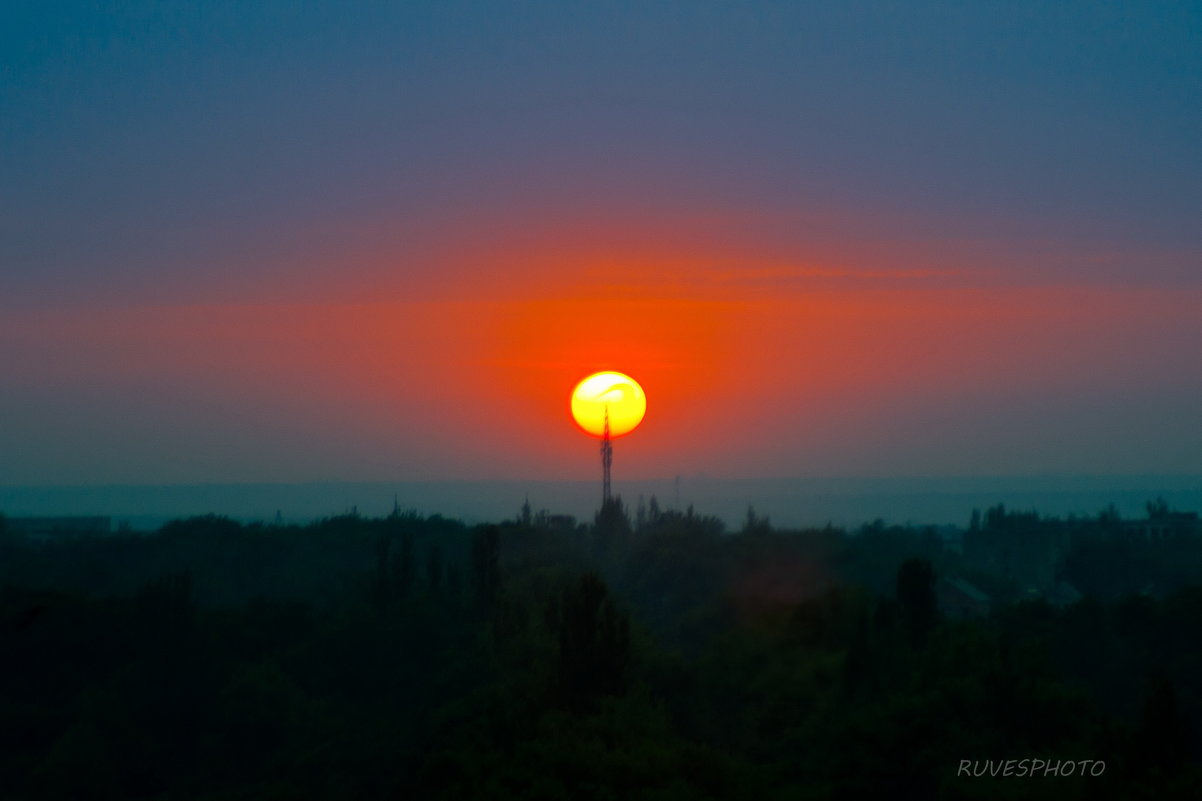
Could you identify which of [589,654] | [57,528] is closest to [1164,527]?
[589,654]

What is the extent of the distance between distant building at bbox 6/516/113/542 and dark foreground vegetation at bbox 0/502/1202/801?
2140cm

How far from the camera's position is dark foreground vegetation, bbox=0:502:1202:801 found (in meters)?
20.2

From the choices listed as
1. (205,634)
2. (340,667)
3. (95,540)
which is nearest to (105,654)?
(205,634)

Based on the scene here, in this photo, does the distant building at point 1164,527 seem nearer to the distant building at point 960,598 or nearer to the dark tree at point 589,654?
the distant building at point 960,598

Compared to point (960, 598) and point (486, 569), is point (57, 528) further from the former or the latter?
point (960, 598)

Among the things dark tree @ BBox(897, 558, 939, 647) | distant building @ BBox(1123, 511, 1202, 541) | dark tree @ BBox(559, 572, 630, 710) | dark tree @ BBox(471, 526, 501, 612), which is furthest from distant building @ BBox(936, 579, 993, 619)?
dark tree @ BBox(559, 572, 630, 710)

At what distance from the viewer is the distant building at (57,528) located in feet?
233

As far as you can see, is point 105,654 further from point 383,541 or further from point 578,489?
point 578,489

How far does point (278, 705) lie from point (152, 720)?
3.17 meters

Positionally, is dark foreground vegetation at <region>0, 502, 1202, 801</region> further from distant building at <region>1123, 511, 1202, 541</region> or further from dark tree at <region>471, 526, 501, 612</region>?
distant building at <region>1123, 511, 1202, 541</region>

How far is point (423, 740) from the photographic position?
25203 millimetres

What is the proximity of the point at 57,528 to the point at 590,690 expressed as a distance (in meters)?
64.5

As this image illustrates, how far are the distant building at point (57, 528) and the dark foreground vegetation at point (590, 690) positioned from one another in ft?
70.2

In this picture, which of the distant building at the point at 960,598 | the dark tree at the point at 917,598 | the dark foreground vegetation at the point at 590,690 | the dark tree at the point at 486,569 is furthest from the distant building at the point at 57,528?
the dark tree at the point at 917,598
